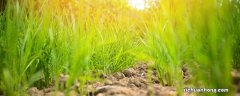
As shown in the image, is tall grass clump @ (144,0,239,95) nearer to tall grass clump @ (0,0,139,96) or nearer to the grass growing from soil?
the grass growing from soil

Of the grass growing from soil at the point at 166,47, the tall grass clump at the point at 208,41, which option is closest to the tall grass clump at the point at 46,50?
the grass growing from soil at the point at 166,47

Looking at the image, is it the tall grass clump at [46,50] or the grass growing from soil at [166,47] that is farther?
the tall grass clump at [46,50]

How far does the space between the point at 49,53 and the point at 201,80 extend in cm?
90

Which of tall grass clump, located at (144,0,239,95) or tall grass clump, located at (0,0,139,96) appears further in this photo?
tall grass clump, located at (0,0,139,96)

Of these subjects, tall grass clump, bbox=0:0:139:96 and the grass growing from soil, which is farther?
tall grass clump, bbox=0:0:139:96

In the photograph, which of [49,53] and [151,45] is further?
[151,45]

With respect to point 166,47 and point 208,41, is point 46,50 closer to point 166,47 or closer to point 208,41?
point 166,47

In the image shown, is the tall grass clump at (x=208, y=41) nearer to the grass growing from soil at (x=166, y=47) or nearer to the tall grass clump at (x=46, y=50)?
the grass growing from soil at (x=166, y=47)

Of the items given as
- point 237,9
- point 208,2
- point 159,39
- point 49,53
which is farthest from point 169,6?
point 49,53

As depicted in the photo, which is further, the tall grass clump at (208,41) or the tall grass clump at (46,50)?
the tall grass clump at (46,50)

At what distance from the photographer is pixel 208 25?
1206mm

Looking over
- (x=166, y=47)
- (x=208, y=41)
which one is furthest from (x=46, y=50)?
(x=208, y=41)

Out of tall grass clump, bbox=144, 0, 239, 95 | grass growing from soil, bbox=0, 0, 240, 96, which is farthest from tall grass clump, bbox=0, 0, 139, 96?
tall grass clump, bbox=144, 0, 239, 95

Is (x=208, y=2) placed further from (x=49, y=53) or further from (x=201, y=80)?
(x=49, y=53)
